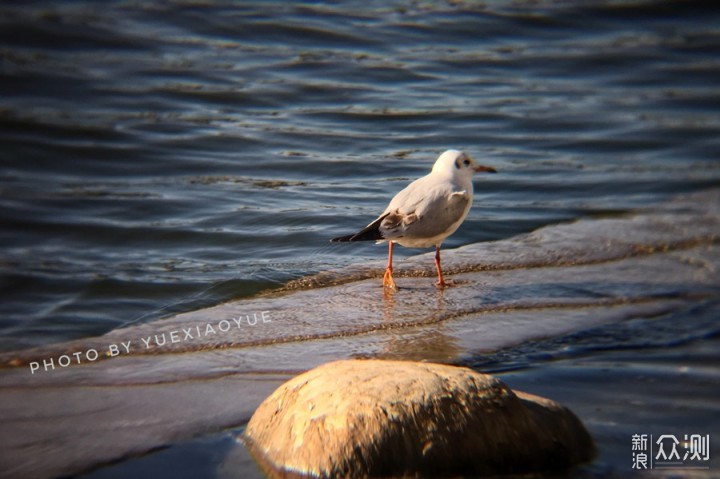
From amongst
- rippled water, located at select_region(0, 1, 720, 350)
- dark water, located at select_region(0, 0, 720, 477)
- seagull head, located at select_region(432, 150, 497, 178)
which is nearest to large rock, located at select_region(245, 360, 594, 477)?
dark water, located at select_region(0, 0, 720, 477)

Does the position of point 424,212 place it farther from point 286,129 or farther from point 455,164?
point 286,129

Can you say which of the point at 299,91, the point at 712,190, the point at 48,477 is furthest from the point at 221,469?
the point at 299,91

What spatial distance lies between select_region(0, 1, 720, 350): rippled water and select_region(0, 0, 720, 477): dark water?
1.3 inches

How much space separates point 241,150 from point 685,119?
17.0 ft

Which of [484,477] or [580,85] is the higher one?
[580,85]

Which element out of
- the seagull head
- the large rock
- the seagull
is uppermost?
the seagull head

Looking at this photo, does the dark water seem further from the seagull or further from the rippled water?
the seagull

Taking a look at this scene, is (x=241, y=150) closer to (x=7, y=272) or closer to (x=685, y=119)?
(x=7, y=272)

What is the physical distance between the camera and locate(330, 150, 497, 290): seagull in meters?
5.56

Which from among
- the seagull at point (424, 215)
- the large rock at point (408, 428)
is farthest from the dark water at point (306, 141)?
the seagull at point (424, 215)

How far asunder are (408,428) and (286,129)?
736 centimetres

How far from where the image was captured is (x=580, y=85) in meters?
12.7

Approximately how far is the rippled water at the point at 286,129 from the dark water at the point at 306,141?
0.11ft

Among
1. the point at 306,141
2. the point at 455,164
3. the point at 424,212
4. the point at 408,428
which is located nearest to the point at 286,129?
the point at 306,141
